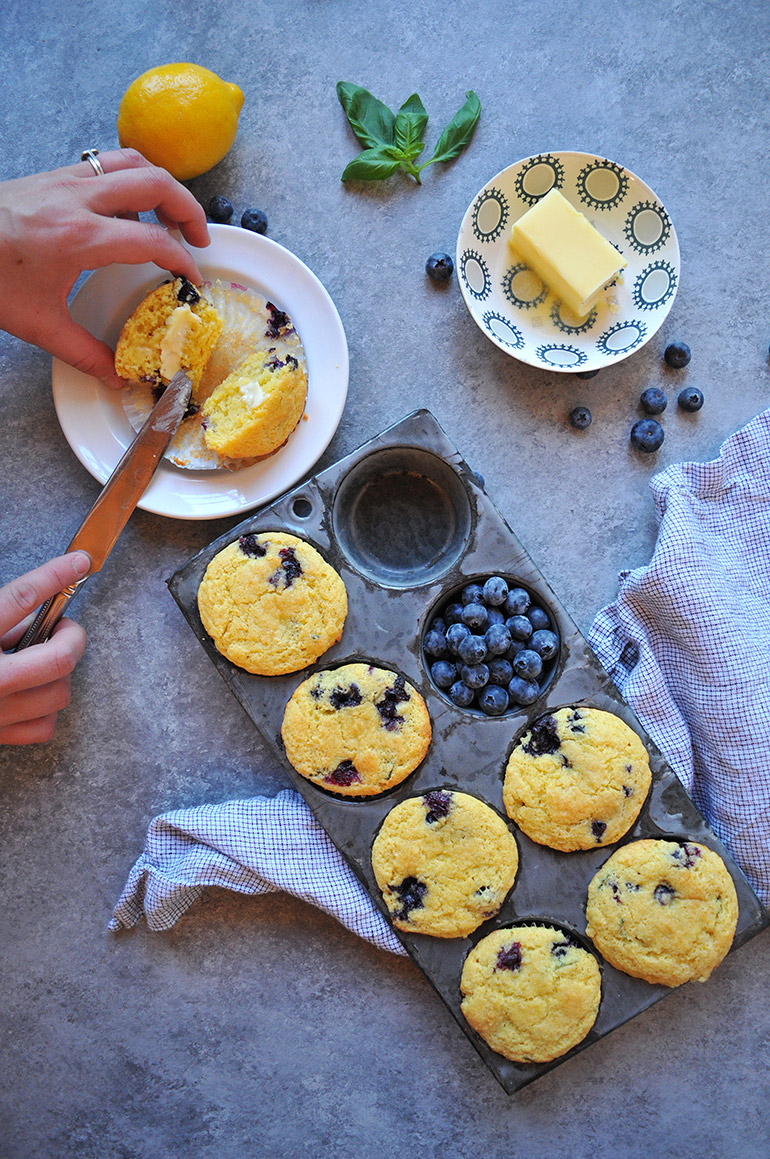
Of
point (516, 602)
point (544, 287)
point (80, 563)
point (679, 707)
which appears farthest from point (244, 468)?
Result: point (679, 707)

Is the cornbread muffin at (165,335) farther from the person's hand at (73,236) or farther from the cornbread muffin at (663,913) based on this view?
the cornbread muffin at (663,913)

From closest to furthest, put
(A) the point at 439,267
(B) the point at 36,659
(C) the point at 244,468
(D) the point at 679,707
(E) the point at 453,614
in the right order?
(B) the point at 36,659 → (E) the point at 453,614 → (C) the point at 244,468 → (D) the point at 679,707 → (A) the point at 439,267

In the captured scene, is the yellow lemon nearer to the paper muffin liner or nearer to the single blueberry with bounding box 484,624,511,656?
the paper muffin liner

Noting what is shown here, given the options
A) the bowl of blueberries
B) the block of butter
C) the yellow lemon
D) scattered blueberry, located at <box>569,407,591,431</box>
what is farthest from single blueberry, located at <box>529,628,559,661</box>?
the yellow lemon

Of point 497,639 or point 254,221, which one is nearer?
point 497,639

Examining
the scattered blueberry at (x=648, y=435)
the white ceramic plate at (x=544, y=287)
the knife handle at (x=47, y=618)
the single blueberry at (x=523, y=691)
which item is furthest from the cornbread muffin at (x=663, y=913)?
the knife handle at (x=47, y=618)

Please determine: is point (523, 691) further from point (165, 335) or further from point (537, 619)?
point (165, 335)
